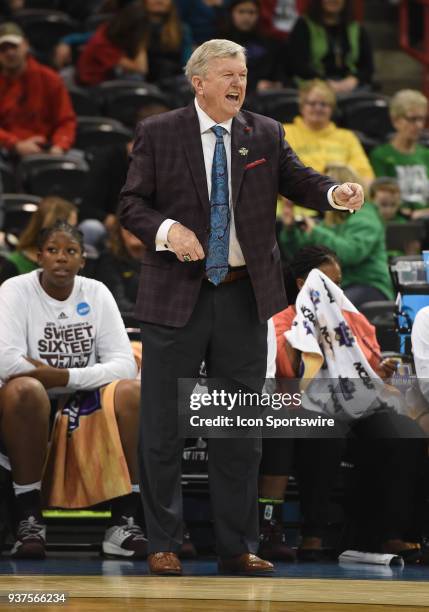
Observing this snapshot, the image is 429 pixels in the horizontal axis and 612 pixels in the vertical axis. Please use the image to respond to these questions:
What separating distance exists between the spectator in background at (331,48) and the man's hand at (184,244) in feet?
19.5

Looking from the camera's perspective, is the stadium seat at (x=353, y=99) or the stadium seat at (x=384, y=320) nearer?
the stadium seat at (x=384, y=320)

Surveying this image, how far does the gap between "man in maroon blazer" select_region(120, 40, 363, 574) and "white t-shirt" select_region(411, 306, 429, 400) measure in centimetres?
92

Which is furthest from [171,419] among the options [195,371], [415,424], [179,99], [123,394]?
[179,99]

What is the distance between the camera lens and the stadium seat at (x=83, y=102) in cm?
916

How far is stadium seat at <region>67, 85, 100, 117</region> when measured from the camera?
916cm

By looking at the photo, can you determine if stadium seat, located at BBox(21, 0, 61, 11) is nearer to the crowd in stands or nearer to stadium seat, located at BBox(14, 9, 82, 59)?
the crowd in stands

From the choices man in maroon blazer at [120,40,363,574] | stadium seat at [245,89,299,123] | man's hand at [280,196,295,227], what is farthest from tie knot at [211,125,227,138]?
stadium seat at [245,89,299,123]

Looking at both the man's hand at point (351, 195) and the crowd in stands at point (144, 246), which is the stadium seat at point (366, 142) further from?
the man's hand at point (351, 195)

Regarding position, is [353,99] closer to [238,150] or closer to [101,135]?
[101,135]

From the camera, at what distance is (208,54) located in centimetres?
406

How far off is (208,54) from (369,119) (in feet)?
17.6

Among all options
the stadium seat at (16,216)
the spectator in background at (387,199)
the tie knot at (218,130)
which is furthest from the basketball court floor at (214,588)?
the spectator in background at (387,199)

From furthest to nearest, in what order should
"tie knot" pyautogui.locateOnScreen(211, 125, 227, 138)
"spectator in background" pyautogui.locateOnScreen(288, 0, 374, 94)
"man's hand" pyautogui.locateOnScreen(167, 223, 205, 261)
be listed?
"spectator in background" pyautogui.locateOnScreen(288, 0, 374, 94) < "tie knot" pyautogui.locateOnScreen(211, 125, 227, 138) < "man's hand" pyautogui.locateOnScreen(167, 223, 205, 261)

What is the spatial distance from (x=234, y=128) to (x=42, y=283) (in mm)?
1352
